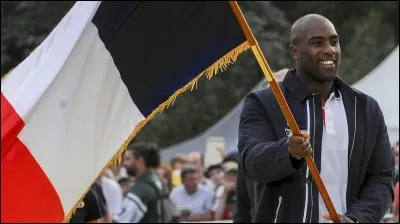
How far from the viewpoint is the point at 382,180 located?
6.26 meters

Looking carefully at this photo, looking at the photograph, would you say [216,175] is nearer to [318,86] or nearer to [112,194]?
[112,194]

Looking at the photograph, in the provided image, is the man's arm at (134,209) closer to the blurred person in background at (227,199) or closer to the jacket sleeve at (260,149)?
the blurred person in background at (227,199)

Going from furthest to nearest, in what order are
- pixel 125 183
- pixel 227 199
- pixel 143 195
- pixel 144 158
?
1. pixel 125 183
2. pixel 227 199
3. pixel 144 158
4. pixel 143 195

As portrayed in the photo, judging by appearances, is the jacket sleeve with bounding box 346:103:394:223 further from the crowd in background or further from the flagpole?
the crowd in background

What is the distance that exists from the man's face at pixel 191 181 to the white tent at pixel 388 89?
7.41 ft

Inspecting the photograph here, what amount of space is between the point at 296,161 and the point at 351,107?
545 mm

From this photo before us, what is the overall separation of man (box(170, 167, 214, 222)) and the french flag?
32.2 feet

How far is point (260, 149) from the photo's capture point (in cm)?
601

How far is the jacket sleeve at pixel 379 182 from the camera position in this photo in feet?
→ 20.2

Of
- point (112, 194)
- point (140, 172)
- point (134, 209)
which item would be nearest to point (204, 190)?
point (112, 194)

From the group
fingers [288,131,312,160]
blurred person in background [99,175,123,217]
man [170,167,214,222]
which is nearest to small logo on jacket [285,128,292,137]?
fingers [288,131,312,160]

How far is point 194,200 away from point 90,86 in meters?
10.5

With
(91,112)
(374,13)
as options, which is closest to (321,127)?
(91,112)

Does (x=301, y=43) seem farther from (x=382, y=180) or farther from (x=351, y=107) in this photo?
(x=382, y=180)
